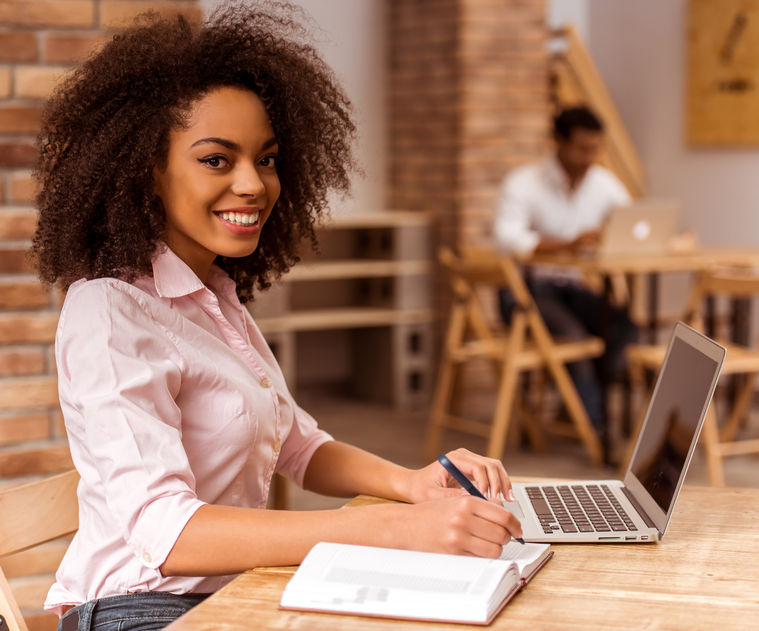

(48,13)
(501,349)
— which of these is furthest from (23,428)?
(501,349)

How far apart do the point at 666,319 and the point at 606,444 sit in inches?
32.9

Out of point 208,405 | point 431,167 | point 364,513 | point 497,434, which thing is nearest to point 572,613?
point 364,513

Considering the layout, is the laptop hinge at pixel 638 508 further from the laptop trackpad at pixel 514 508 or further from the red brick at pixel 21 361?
the red brick at pixel 21 361

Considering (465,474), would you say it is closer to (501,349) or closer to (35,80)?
(35,80)

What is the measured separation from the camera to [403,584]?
3.77 feet

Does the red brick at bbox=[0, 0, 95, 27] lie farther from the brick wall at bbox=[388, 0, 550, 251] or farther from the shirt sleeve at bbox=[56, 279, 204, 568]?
the brick wall at bbox=[388, 0, 550, 251]

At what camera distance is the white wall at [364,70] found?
627 cm

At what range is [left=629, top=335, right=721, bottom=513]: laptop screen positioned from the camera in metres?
1.41

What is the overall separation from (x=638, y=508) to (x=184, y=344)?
62 centimetres

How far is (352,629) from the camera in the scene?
111cm

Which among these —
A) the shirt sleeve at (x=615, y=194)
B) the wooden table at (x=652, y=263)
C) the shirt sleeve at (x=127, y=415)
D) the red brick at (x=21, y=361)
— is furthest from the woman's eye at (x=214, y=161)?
the shirt sleeve at (x=615, y=194)

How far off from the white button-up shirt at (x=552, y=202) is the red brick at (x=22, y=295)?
3231mm

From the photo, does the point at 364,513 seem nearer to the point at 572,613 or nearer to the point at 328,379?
the point at 572,613

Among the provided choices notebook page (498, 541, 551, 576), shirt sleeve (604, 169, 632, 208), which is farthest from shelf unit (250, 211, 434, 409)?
notebook page (498, 541, 551, 576)
